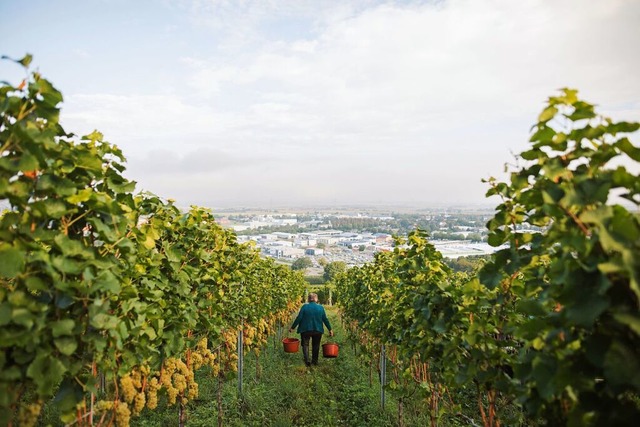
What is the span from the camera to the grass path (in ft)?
19.9

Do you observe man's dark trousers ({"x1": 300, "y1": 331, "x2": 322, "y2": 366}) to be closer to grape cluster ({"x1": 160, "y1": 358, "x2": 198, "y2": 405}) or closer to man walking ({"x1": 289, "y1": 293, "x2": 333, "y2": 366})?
man walking ({"x1": 289, "y1": 293, "x2": 333, "y2": 366})

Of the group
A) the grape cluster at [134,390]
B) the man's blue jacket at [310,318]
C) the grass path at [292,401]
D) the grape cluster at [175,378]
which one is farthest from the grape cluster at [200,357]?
the man's blue jacket at [310,318]

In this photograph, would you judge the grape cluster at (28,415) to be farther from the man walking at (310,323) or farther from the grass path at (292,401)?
the man walking at (310,323)

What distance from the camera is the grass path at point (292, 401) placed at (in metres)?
6.07

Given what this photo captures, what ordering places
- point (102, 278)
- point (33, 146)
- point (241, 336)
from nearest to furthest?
1. point (33, 146)
2. point (102, 278)
3. point (241, 336)

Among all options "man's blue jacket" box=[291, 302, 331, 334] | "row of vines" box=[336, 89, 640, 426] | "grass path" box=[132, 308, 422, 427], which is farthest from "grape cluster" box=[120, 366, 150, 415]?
"man's blue jacket" box=[291, 302, 331, 334]

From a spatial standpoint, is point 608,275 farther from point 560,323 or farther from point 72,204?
point 72,204

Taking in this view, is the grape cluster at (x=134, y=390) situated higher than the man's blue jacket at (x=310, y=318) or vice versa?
the grape cluster at (x=134, y=390)

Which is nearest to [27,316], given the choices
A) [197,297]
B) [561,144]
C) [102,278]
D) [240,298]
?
[102,278]

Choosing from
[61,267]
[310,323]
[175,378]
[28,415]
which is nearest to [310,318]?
[310,323]

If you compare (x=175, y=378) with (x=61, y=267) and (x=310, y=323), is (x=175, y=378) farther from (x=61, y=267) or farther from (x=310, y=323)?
(x=310, y=323)

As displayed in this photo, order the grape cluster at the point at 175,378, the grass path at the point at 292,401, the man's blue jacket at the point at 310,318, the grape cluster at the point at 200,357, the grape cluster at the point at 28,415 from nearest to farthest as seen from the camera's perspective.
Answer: the grape cluster at the point at 28,415
the grape cluster at the point at 175,378
the grape cluster at the point at 200,357
the grass path at the point at 292,401
the man's blue jacket at the point at 310,318

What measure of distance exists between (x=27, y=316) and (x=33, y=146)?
74cm

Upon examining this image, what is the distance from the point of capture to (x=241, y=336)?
7.30 meters
